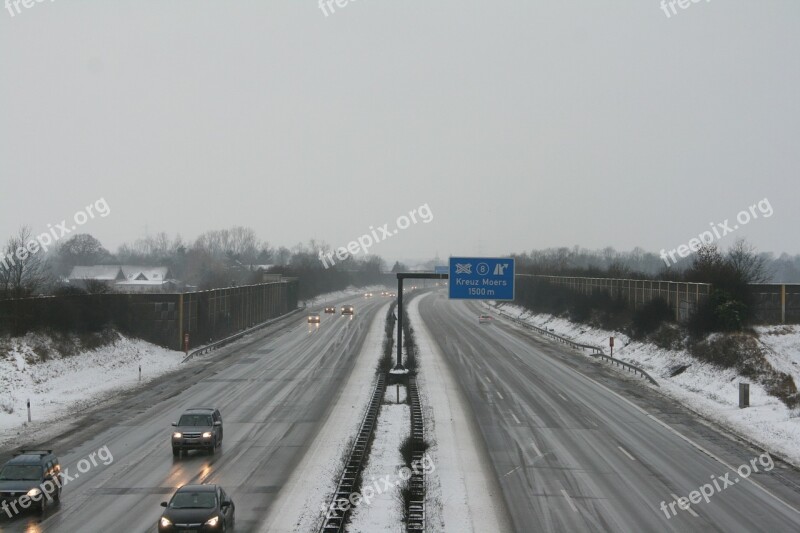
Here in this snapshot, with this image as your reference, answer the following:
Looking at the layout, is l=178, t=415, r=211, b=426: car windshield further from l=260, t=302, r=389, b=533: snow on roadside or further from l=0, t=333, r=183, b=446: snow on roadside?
l=0, t=333, r=183, b=446: snow on roadside

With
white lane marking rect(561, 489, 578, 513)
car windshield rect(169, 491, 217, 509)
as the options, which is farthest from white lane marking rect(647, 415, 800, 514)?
car windshield rect(169, 491, 217, 509)

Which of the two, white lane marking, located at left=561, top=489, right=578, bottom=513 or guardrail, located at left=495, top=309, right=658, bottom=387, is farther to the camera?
guardrail, located at left=495, top=309, right=658, bottom=387

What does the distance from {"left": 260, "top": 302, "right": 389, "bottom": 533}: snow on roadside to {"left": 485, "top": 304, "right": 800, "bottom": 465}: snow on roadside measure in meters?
16.7

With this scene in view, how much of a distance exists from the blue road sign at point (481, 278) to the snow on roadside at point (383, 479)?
9755mm

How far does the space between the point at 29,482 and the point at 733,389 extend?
112 ft

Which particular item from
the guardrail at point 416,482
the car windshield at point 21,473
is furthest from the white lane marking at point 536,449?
the car windshield at point 21,473

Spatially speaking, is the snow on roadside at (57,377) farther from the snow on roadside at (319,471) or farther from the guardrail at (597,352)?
the guardrail at (597,352)

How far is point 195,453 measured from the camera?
25125 millimetres

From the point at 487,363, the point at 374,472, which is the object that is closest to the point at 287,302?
the point at 487,363

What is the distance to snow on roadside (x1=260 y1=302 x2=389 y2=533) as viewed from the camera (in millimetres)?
17625

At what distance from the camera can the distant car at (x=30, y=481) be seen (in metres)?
17.8

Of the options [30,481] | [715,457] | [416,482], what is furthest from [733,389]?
[30,481]

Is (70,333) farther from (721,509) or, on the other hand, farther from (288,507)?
(721,509)

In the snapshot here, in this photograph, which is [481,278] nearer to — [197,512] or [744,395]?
[744,395]
